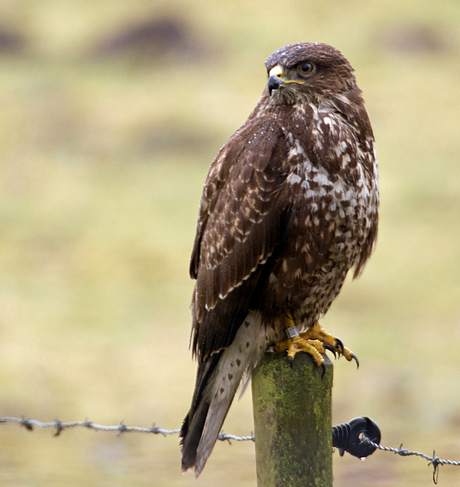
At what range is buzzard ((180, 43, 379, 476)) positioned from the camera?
354cm

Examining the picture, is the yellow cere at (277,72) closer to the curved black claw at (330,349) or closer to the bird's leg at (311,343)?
the bird's leg at (311,343)

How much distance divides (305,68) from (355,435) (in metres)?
1.65

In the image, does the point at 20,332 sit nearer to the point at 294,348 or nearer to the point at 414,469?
the point at 414,469

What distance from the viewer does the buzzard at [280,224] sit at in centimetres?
354

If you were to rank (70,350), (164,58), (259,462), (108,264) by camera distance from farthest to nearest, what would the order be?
(164,58) → (108,264) → (70,350) → (259,462)

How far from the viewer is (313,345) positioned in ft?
11.5

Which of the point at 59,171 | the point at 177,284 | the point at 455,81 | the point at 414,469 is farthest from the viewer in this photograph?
the point at 455,81

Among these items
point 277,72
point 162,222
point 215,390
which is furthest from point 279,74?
point 162,222

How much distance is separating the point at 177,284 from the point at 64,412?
4.81 metres

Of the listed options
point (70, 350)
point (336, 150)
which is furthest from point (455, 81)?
point (336, 150)

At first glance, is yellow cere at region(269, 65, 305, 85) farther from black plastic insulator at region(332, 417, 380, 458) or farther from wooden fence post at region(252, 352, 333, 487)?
black plastic insulator at region(332, 417, 380, 458)

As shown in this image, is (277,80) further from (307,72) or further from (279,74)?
(307,72)

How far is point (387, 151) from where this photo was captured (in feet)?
67.5

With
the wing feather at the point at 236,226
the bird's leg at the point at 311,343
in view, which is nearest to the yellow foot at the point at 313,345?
the bird's leg at the point at 311,343
